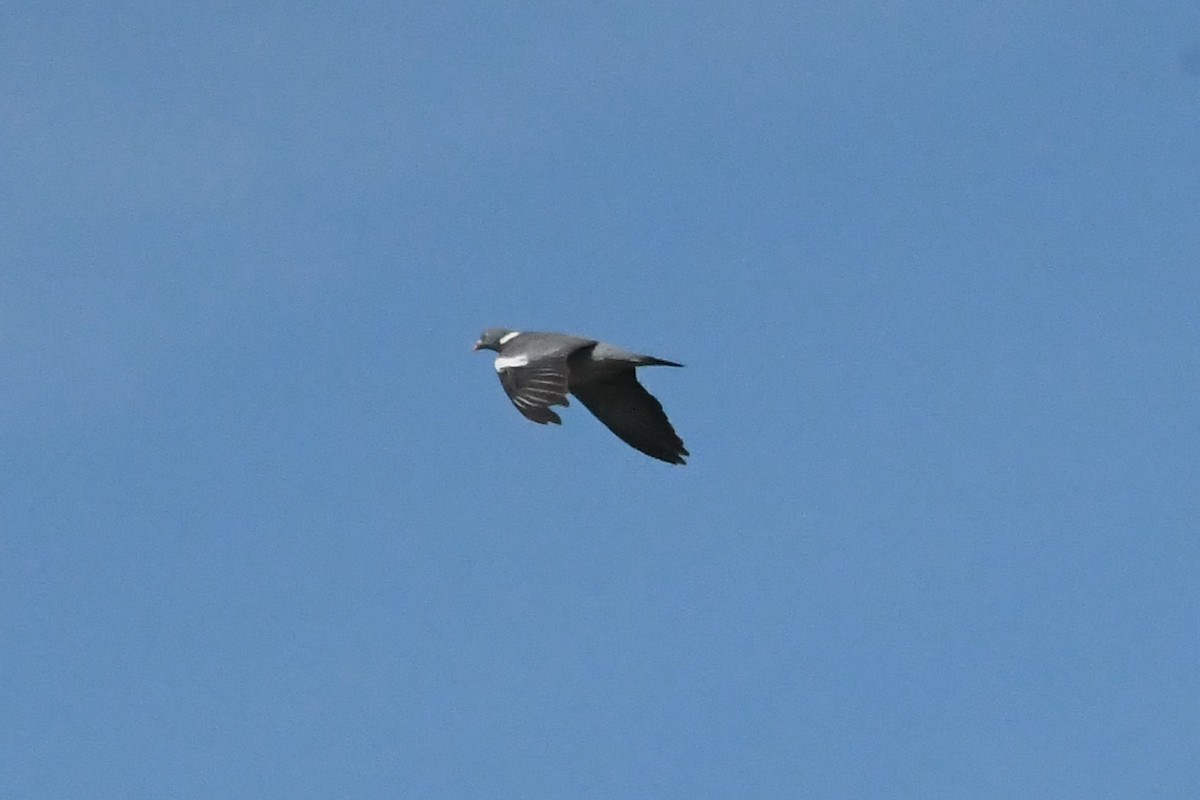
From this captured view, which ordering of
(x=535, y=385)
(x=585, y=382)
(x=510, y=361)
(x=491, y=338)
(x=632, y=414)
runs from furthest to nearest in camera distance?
(x=491, y=338)
(x=632, y=414)
(x=585, y=382)
(x=510, y=361)
(x=535, y=385)

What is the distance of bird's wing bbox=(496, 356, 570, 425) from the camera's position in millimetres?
40750

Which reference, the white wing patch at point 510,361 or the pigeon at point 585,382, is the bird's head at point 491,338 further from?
the white wing patch at point 510,361

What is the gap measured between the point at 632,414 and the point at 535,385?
5.57m

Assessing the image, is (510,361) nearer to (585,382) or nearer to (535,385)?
(535,385)

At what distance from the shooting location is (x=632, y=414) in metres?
46.9

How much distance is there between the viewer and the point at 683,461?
47.1 meters

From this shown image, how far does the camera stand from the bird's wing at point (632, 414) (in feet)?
152

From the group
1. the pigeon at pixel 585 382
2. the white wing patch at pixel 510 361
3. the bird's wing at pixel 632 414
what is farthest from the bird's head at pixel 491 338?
the white wing patch at pixel 510 361

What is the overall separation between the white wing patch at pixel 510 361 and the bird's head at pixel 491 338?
446 cm

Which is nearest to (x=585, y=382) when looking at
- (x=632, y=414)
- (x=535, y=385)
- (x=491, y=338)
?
(x=632, y=414)

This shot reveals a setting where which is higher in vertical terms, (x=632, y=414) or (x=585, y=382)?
(x=632, y=414)

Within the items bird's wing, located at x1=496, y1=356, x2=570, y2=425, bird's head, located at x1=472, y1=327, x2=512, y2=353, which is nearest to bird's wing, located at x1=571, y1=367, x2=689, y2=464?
bird's head, located at x1=472, y1=327, x2=512, y2=353

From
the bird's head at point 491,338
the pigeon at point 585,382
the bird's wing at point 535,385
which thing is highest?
the bird's head at point 491,338

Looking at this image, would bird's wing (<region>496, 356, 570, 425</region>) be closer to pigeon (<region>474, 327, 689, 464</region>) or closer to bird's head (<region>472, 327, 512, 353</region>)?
pigeon (<region>474, 327, 689, 464</region>)
